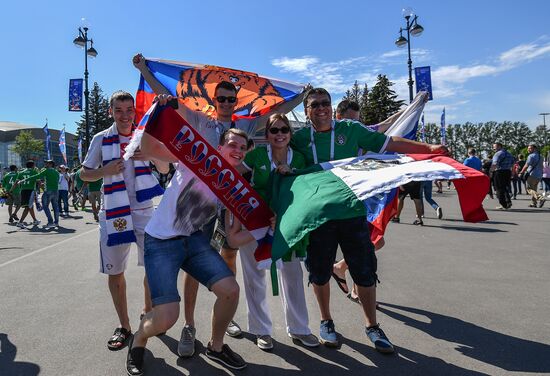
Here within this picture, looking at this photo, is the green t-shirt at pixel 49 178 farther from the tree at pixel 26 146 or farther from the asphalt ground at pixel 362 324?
the tree at pixel 26 146

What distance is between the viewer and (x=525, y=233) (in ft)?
28.3

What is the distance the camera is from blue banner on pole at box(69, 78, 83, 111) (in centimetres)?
2408

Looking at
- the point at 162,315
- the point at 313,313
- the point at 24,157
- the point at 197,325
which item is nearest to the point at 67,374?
the point at 162,315

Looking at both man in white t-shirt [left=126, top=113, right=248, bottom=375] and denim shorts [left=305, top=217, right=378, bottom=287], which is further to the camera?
denim shorts [left=305, top=217, right=378, bottom=287]

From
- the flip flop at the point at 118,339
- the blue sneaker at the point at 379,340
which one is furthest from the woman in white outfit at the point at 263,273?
the flip flop at the point at 118,339

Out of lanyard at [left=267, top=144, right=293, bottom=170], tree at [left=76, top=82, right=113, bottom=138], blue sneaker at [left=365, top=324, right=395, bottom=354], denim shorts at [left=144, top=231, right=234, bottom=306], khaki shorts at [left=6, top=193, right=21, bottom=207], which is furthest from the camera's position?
tree at [left=76, top=82, right=113, bottom=138]

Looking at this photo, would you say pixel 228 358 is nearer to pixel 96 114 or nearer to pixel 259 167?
pixel 259 167

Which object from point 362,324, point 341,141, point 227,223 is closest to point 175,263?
point 227,223

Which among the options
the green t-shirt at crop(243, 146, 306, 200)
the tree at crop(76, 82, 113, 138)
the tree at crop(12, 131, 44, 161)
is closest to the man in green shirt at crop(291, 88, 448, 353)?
the green t-shirt at crop(243, 146, 306, 200)

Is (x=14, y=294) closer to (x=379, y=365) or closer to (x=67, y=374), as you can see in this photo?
(x=67, y=374)

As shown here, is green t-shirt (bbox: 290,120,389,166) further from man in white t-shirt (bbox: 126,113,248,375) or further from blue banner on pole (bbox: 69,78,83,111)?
blue banner on pole (bbox: 69,78,83,111)

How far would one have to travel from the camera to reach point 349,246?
3377 millimetres

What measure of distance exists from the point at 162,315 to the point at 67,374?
94 centimetres

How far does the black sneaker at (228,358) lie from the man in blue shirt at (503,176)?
40.7ft
